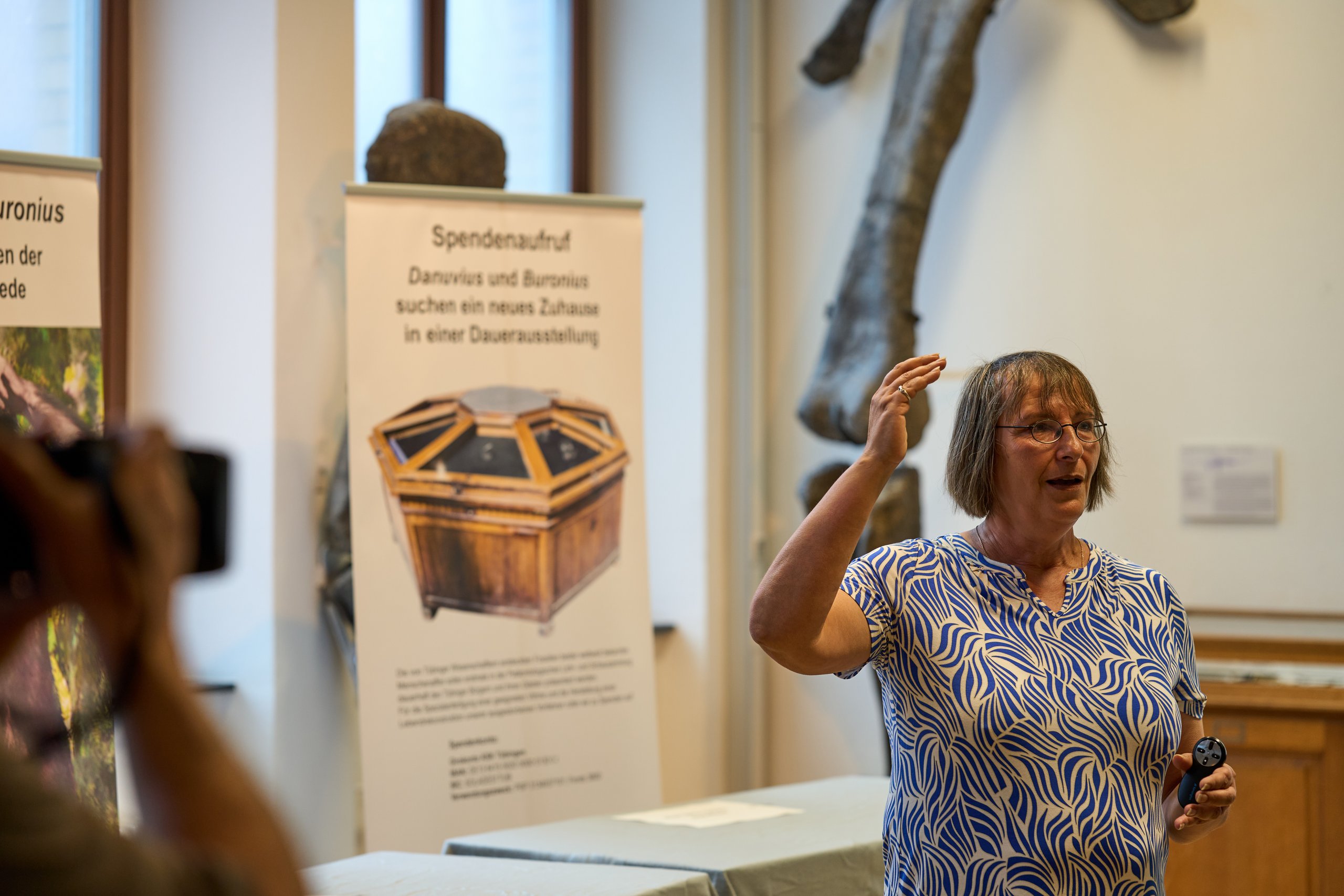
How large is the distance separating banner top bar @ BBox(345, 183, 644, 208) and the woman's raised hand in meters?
2.07

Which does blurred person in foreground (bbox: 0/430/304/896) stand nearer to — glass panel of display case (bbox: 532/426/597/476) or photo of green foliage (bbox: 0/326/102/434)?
photo of green foliage (bbox: 0/326/102/434)


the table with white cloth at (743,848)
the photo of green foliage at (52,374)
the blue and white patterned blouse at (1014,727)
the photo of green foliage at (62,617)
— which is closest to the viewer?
the blue and white patterned blouse at (1014,727)

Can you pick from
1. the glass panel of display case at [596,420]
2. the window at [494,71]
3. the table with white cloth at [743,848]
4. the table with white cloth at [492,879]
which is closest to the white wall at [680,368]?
the window at [494,71]

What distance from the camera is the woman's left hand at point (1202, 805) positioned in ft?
5.66

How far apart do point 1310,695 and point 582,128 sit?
322cm

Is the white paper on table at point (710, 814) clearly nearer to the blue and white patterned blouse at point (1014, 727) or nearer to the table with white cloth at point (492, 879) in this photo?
the table with white cloth at point (492, 879)

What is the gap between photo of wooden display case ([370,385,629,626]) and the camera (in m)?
3.29

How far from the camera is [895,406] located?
→ 159 cm

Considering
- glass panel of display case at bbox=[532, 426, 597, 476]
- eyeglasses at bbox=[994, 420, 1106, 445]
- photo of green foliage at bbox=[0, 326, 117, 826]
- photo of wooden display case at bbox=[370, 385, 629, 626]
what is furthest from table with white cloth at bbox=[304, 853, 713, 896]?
glass panel of display case at bbox=[532, 426, 597, 476]

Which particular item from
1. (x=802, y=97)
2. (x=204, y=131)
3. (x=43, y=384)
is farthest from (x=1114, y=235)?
(x=43, y=384)

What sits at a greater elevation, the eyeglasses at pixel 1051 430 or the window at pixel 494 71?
the window at pixel 494 71

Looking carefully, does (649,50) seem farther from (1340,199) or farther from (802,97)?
(1340,199)

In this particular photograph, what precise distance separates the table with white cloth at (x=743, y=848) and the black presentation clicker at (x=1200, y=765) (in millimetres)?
664

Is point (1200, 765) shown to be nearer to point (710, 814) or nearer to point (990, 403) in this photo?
point (990, 403)
